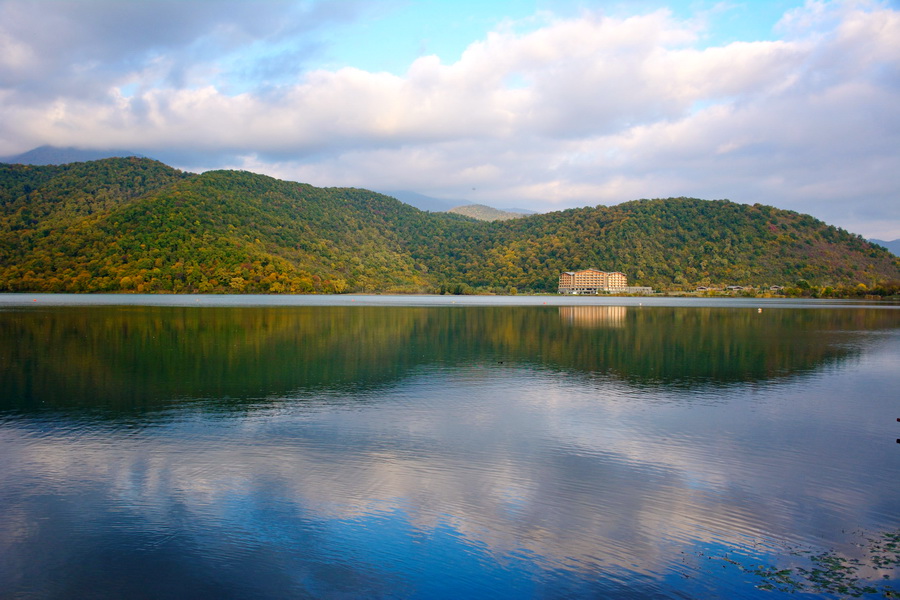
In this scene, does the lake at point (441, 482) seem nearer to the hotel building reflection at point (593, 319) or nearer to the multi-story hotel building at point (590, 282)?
the hotel building reflection at point (593, 319)

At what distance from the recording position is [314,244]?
152875mm

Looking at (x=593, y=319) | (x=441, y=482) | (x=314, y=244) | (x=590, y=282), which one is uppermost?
(x=314, y=244)

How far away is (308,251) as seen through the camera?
14862cm

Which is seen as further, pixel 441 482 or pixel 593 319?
pixel 593 319

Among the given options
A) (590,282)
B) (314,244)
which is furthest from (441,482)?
(590,282)

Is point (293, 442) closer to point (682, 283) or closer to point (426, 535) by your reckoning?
point (426, 535)

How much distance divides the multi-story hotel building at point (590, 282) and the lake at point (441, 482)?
428 feet

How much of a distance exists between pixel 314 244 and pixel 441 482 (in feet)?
485

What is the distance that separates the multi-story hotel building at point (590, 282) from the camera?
151125mm

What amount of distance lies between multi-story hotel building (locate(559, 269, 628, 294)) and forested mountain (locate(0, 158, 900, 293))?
2.37 metres

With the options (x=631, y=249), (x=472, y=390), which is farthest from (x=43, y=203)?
(x=472, y=390)

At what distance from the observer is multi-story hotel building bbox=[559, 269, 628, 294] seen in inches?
5950

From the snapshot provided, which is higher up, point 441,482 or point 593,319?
point 593,319

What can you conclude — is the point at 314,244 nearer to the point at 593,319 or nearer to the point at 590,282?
the point at 590,282
